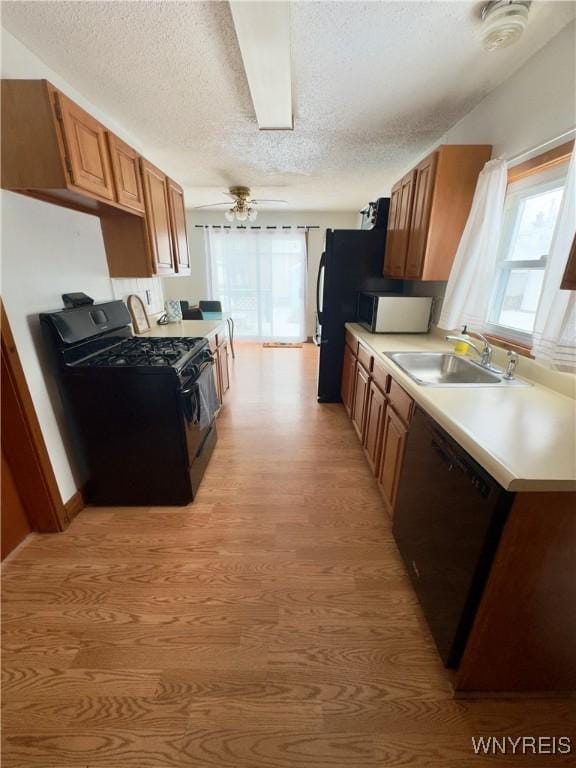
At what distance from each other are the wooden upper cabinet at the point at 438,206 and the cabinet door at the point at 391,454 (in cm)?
111

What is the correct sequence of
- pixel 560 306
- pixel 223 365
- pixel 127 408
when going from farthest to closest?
pixel 223 365
pixel 127 408
pixel 560 306

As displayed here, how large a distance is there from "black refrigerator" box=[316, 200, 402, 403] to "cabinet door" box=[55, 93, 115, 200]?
1.91 m

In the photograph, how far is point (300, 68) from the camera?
166 centimetres

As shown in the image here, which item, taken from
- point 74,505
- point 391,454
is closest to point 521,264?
point 391,454

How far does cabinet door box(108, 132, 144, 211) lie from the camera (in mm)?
1837

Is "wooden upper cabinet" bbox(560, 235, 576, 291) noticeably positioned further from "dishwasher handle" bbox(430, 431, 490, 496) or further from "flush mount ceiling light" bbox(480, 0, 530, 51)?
"flush mount ceiling light" bbox(480, 0, 530, 51)

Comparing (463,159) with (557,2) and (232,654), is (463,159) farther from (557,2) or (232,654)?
(232,654)

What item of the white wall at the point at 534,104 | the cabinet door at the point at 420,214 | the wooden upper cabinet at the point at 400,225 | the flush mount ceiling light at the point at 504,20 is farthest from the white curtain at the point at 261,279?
the flush mount ceiling light at the point at 504,20

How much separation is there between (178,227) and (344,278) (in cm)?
171

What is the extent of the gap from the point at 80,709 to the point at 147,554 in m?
0.63

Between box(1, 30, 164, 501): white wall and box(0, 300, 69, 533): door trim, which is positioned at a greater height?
box(1, 30, 164, 501): white wall

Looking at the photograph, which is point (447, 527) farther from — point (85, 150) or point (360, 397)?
point (85, 150)

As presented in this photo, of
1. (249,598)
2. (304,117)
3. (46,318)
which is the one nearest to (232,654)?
(249,598)

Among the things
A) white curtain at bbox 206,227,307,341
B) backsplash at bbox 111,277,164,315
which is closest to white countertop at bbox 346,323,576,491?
backsplash at bbox 111,277,164,315
